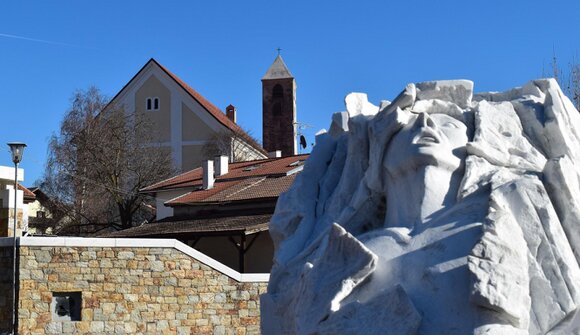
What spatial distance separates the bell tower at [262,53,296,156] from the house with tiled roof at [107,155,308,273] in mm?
21836

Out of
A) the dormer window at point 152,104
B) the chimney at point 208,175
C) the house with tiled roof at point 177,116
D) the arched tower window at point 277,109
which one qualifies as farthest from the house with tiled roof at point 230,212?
the arched tower window at point 277,109

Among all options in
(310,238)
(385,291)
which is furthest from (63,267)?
(385,291)

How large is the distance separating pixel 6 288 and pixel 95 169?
55.3 feet

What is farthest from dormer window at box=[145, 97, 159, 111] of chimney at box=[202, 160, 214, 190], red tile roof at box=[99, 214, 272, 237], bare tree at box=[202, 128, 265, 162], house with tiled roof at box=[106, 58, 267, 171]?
red tile roof at box=[99, 214, 272, 237]

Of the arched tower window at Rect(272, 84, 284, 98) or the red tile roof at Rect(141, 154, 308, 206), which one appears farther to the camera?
the arched tower window at Rect(272, 84, 284, 98)

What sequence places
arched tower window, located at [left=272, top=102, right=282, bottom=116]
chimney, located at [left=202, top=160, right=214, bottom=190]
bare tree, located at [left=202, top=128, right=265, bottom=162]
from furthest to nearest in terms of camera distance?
arched tower window, located at [left=272, top=102, right=282, bottom=116] < bare tree, located at [left=202, top=128, right=265, bottom=162] < chimney, located at [left=202, top=160, right=214, bottom=190]

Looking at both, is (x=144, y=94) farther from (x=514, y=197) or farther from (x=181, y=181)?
(x=514, y=197)

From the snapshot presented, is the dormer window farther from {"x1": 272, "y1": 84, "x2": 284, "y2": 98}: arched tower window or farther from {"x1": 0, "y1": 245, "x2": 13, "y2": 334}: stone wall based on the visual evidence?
{"x1": 0, "y1": 245, "x2": 13, "y2": 334}: stone wall

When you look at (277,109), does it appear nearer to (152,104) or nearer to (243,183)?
(152,104)

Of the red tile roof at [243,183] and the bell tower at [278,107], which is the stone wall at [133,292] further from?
the bell tower at [278,107]

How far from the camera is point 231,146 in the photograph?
120ft

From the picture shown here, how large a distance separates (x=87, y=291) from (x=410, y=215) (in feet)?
36.5

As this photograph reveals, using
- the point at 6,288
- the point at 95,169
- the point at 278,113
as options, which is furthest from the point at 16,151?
the point at 278,113

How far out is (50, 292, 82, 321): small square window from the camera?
15.7 m
